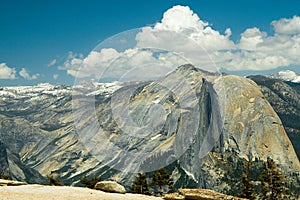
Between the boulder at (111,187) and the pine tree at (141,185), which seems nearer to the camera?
the boulder at (111,187)

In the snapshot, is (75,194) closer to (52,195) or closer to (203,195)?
(52,195)

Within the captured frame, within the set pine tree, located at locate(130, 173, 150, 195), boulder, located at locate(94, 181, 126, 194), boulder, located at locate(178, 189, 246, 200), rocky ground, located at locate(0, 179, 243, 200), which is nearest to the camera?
rocky ground, located at locate(0, 179, 243, 200)

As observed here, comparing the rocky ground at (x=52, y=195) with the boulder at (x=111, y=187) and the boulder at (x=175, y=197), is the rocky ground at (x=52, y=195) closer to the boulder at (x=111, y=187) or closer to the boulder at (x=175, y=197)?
the boulder at (x=175, y=197)

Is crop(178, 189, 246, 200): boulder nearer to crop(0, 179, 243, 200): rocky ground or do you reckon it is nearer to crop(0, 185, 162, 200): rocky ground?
crop(0, 179, 243, 200): rocky ground

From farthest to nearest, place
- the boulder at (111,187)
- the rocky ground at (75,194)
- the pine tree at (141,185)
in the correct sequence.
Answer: the pine tree at (141,185) → the boulder at (111,187) → the rocky ground at (75,194)

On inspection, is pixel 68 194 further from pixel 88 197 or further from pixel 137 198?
pixel 137 198

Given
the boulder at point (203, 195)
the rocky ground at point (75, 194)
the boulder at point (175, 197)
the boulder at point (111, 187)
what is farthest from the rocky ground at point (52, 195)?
the boulder at point (203, 195)

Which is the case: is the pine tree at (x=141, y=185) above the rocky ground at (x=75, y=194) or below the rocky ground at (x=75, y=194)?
below

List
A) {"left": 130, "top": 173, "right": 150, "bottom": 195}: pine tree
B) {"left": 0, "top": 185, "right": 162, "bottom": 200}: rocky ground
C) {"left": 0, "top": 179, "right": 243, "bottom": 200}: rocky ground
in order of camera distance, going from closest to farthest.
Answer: {"left": 0, "top": 185, "right": 162, "bottom": 200}: rocky ground → {"left": 0, "top": 179, "right": 243, "bottom": 200}: rocky ground → {"left": 130, "top": 173, "right": 150, "bottom": 195}: pine tree

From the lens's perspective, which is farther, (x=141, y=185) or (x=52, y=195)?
(x=141, y=185)

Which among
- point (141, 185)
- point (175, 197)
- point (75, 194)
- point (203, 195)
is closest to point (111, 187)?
point (75, 194)

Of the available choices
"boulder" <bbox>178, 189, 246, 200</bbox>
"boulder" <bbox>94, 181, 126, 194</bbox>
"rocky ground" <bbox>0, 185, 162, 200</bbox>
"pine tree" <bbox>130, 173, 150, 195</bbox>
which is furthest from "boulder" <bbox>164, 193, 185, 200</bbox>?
"pine tree" <bbox>130, 173, 150, 195</bbox>

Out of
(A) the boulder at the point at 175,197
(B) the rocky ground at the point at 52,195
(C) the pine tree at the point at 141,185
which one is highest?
(B) the rocky ground at the point at 52,195

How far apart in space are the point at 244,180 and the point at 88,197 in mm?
67487
